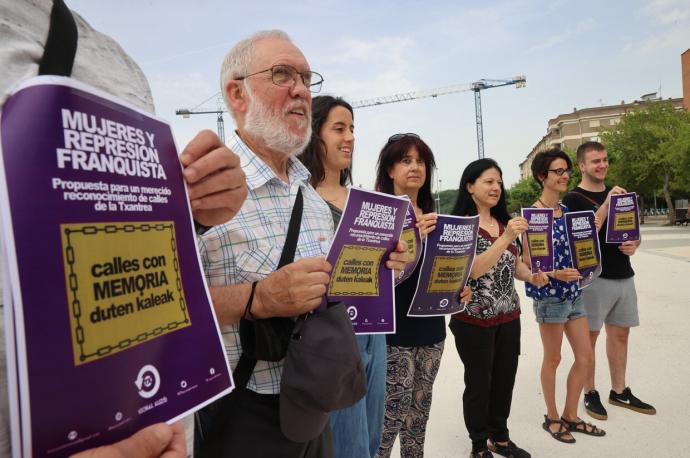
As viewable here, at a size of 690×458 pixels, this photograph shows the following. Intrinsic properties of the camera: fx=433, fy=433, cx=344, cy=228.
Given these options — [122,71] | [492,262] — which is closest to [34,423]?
[122,71]

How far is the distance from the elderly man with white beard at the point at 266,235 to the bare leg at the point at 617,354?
297 centimetres

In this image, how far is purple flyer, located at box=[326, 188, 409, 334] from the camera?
1702 millimetres

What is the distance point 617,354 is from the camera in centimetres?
381

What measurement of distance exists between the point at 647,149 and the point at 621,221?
32.4 meters

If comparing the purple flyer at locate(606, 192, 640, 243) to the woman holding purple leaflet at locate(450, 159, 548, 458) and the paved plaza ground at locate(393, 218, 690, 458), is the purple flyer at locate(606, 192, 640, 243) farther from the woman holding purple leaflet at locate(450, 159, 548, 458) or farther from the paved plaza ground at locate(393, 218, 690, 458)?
the paved plaza ground at locate(393, 218, 690, 458)

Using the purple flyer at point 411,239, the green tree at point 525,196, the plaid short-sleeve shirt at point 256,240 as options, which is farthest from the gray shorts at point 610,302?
the green tree at point 525,196

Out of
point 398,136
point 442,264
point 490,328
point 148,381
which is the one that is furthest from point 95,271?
point 490,328

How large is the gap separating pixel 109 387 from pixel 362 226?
122cm

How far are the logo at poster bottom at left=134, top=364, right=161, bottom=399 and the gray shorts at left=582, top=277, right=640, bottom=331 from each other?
3.90 metres

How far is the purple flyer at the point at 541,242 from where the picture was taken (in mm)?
3193

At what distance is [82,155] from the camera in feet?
2.06

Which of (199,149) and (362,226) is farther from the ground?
(199,149)

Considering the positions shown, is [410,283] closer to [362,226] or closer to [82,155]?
[362,226]

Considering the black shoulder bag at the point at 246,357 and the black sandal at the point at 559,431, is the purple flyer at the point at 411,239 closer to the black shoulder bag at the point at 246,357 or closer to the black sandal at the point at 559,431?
the black shoulder bag at the point at 246,357
